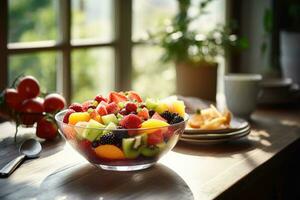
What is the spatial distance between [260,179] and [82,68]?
87 cm

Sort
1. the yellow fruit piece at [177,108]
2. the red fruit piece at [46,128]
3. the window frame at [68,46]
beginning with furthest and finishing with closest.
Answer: the window frame at [68,46], the red fruit piece at [46,128], the yellow fruit piece at [177,108]

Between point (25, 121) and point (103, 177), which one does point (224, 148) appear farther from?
point (25, 121)

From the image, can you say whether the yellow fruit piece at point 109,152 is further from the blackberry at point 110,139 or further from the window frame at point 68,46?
the window frame at point 68,46

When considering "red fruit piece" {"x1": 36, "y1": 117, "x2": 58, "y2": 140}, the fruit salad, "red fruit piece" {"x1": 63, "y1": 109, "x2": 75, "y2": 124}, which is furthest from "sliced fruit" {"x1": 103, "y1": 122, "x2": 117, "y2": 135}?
"red fruit piece" {"x1": 36, "y1": 117, "x2": 58, "y2": 140}

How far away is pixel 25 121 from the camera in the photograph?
136cm

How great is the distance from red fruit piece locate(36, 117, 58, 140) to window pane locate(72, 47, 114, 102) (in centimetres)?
58

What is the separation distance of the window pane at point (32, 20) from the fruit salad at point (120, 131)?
0.60 m

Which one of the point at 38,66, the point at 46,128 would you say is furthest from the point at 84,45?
the point at 46,128

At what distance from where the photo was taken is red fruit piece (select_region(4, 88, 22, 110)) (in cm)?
134

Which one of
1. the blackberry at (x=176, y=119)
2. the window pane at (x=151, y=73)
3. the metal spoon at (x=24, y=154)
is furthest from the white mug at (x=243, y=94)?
the metal spoon at (x=24, y=154)

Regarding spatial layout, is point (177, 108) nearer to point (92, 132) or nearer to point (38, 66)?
point (92, 132)

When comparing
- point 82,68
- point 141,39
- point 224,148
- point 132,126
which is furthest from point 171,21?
point 132,126

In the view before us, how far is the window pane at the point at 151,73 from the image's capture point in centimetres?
218

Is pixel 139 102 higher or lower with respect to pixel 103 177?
higher
